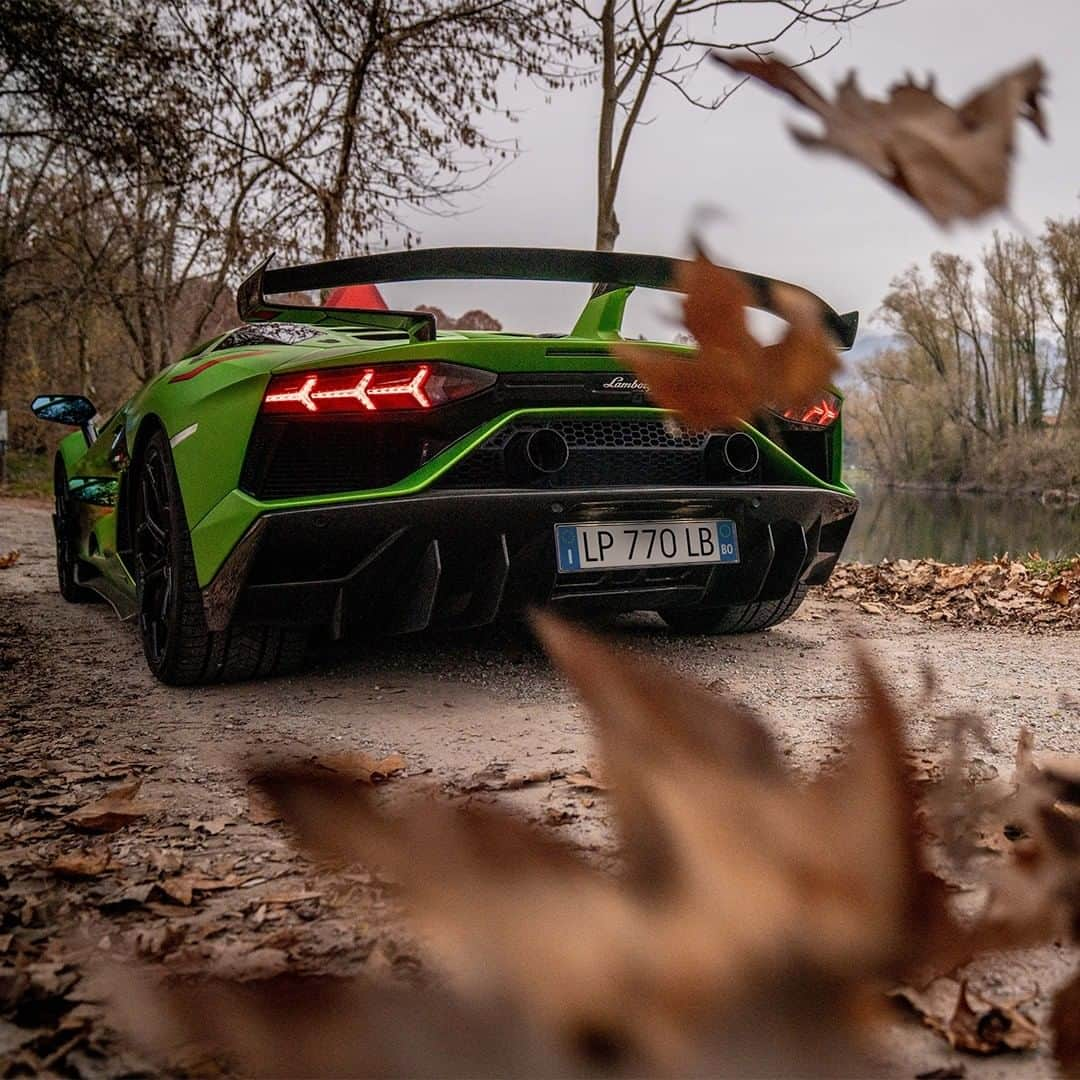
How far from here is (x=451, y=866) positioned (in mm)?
425

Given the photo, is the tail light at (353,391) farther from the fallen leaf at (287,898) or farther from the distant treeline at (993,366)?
the distant treeline at (993,366)

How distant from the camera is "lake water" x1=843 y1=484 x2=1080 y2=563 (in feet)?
42.5

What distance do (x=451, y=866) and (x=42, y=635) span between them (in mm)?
3789

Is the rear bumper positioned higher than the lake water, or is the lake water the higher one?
the rear bumper

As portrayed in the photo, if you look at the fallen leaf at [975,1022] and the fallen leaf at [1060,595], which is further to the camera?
the fallen leaf at [1060,595]

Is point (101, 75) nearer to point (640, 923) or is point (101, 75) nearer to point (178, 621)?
point (178, 621)

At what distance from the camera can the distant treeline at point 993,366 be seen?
0.53 metres

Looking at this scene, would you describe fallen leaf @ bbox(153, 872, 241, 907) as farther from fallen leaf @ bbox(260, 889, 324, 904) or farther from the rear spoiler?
the rear spoiler

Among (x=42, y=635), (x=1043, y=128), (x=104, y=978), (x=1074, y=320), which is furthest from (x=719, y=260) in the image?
(x=42, y=635)

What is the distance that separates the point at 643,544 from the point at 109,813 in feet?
4.94

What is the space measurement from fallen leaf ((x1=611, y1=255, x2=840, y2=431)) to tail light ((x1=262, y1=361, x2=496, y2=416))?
6.44 ft

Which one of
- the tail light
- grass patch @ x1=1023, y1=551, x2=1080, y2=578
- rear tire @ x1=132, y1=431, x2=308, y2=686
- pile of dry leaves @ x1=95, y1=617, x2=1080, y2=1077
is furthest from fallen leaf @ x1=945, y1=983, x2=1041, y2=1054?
grass patch @ x1=1023, y1=551, x2=1080, y2=578

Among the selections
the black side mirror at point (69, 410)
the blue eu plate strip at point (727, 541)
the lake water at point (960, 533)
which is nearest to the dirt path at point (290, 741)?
the blue eu plate strip at point (727, 541)

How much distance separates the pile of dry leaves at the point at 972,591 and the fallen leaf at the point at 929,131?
4.36 m
